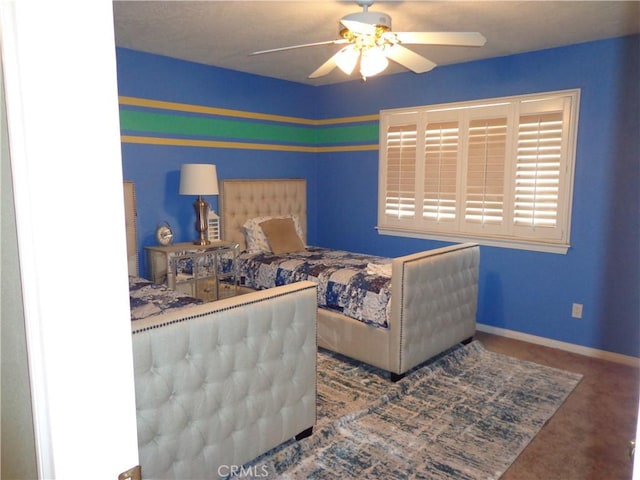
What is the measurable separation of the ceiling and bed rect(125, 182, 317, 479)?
177 cm

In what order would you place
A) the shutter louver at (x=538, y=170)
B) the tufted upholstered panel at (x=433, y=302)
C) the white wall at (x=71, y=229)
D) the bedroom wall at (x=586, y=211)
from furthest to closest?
1. the shutter louver at (x=538, y=170)
2. the bedroom wall at (x=586, y=211)
3. the tufted upholstered panel at (x=433, y=302)
4. the white wall at (x=71, y=229)

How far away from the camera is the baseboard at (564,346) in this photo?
347 cm

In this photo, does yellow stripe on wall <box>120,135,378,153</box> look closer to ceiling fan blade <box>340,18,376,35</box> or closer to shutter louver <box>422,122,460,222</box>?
shutter louver <box>422,122,460,222</box>

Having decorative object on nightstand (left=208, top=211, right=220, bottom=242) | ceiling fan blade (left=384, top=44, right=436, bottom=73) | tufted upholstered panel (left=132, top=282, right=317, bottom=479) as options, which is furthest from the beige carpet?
decorative object on nightstand (left=208, top=211, right=220, bottom=242)

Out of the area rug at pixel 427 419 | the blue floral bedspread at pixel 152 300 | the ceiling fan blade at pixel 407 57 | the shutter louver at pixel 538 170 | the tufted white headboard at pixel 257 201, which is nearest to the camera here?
the area rug at pixel 427 419

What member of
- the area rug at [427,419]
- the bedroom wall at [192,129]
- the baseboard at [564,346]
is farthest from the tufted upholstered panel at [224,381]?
the baseboard at [564,346]

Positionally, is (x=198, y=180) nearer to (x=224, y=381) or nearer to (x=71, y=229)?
(x=224, y=381)

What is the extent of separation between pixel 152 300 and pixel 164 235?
53.4 inches

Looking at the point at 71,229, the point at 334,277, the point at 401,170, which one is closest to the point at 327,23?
the point at 334,277

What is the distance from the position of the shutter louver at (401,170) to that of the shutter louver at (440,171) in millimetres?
148

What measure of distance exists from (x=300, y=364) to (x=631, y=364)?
8.85ft

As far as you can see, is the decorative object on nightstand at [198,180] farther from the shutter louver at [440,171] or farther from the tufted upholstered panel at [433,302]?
the shutter louver at [440,171]

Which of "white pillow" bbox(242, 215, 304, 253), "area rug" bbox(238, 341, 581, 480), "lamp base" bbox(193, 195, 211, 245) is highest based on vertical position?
"lamp base" bbox(193, 195, 211, 245)

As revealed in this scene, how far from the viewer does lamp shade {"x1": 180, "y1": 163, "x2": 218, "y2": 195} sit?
391 cm
